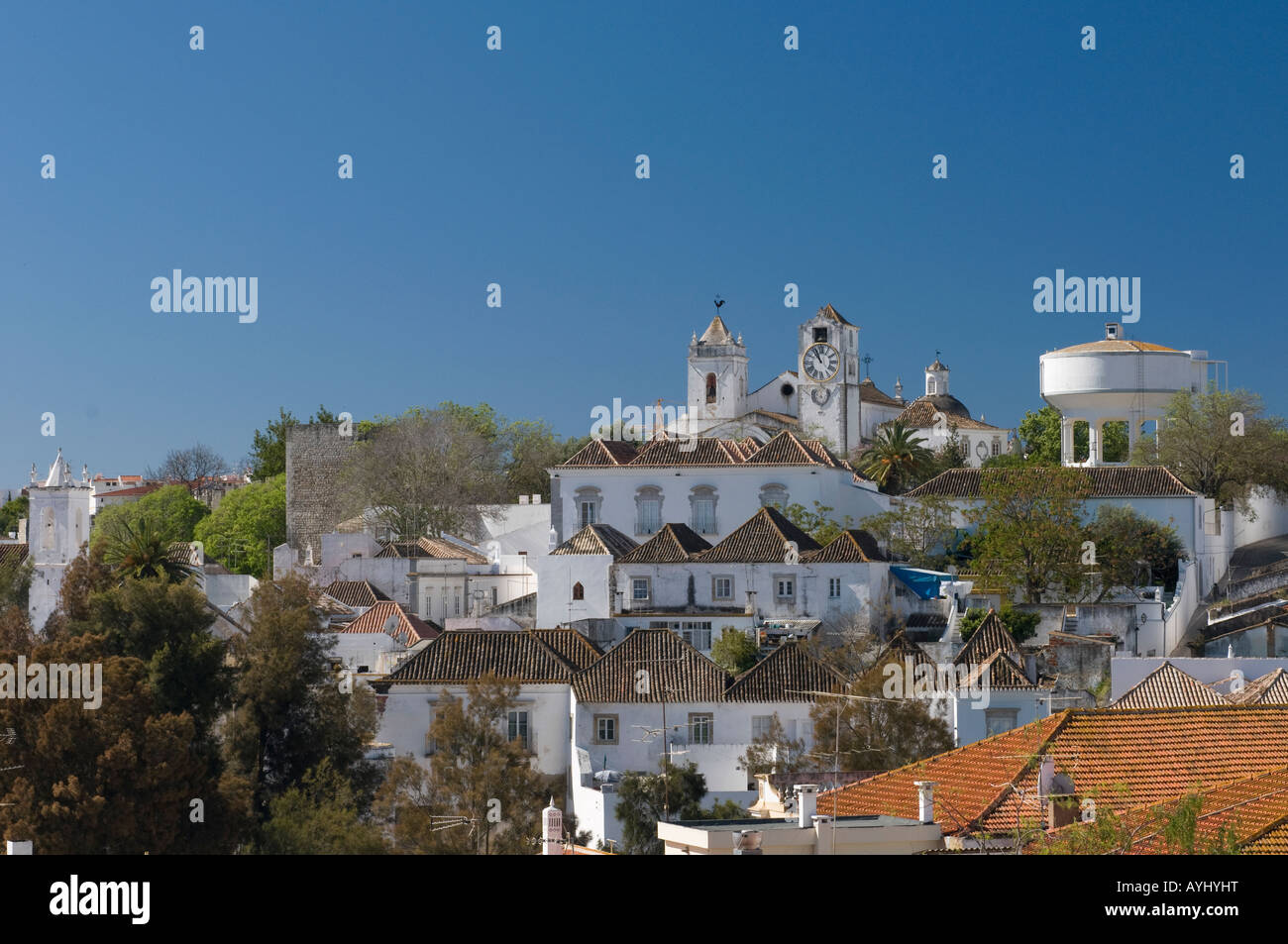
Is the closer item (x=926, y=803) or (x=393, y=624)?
(x=926, y=803)

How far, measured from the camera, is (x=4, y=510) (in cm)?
8600

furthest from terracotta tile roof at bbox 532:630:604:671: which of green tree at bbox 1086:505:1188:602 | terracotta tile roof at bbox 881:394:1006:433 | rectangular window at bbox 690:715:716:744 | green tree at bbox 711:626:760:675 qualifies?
terracotta tile roof at bbox 881:394:1006:433

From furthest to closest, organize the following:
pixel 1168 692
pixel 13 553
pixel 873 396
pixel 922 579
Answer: pixel 873 396
pixel 13 553
pixel 922 579
pixel 1168 692

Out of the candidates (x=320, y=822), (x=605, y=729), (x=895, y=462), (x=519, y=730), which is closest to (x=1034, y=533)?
(x=605, y=729)

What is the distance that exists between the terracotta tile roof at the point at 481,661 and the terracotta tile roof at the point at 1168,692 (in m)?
11.4

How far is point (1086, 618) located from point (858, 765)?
10360mm

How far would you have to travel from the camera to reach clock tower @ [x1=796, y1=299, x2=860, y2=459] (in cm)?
Answer: 5891

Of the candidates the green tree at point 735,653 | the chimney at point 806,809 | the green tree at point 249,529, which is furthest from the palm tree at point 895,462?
the chimney at point 806,809

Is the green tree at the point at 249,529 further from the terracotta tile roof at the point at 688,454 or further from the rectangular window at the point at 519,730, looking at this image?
the rectangular window at the point at 519,730

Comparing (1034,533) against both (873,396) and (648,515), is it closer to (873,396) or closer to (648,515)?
(648,515)

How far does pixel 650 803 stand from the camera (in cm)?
2716

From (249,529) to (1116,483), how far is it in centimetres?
3930

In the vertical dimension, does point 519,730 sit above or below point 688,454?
below
